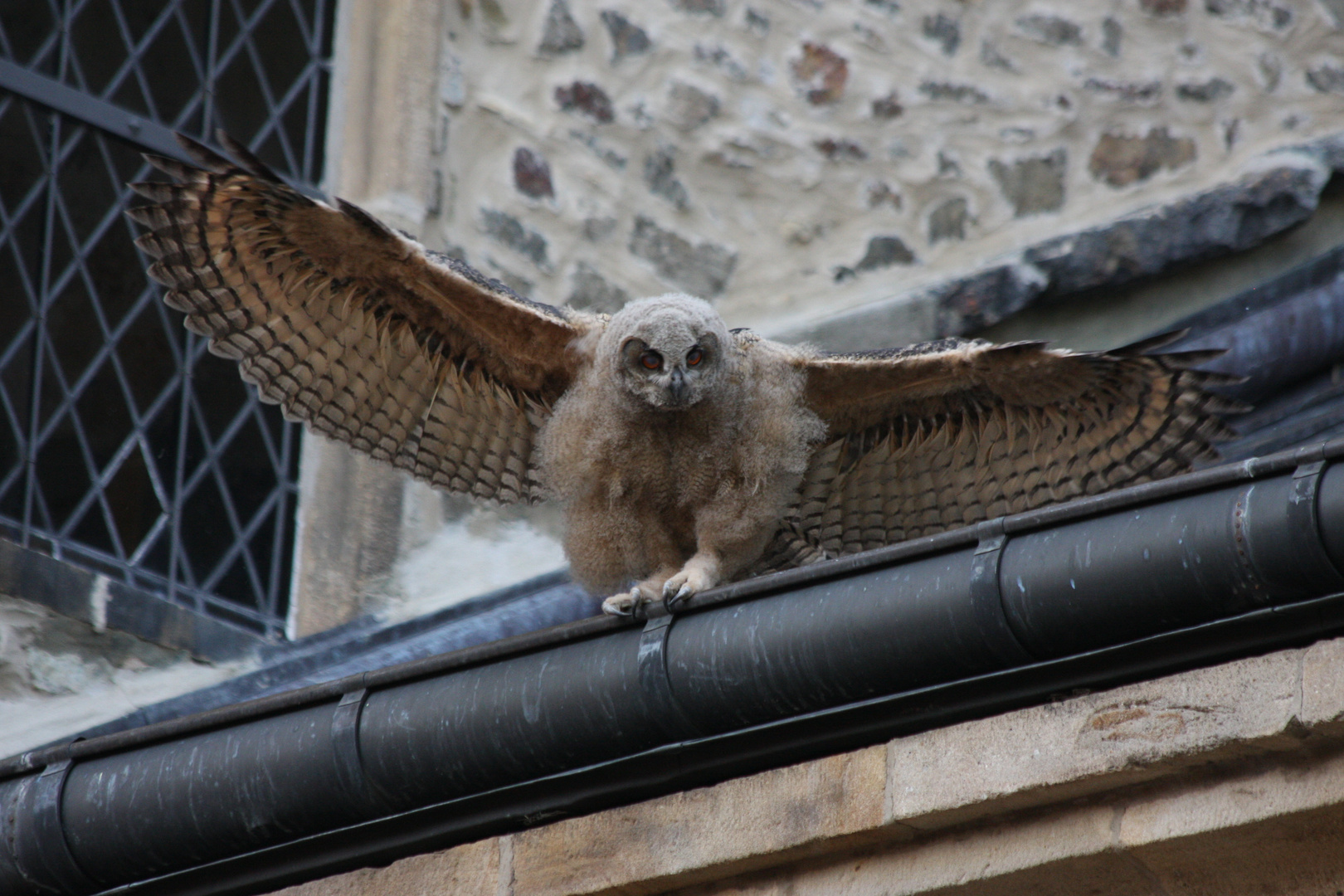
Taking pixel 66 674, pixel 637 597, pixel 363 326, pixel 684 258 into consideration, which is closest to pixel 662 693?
pixel 637 597

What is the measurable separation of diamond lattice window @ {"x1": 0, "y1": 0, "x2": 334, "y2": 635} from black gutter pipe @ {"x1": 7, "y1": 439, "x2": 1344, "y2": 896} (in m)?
2.63

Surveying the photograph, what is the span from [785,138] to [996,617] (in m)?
4.68

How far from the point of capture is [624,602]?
392cm

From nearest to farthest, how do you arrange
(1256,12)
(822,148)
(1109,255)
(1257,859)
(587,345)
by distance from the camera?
(1257,859) → (587,345) → (1109,255) → (1256,12) → (822,148)

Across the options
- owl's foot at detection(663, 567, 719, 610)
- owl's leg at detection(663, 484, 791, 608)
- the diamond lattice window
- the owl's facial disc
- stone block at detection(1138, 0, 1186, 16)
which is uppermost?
stone block at detection(1138, 0, 1186, 16)

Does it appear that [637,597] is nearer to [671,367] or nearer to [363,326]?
[671,367]

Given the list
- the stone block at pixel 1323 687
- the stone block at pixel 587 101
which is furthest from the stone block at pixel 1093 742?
the stone block at pixel 587 101

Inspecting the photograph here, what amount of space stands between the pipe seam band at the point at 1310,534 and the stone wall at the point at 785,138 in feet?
14.8

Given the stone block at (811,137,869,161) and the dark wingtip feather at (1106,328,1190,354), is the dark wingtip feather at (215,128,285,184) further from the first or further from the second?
the stone block at (811,137,869,161)

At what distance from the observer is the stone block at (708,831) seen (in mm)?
3094

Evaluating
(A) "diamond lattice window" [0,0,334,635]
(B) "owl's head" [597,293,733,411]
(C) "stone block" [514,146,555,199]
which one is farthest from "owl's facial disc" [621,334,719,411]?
(C) "stone block" [514,146,555,199]

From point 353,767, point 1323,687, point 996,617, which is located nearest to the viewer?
point 1323,687

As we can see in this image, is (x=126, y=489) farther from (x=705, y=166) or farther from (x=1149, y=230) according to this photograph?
(x=1149, y=230)

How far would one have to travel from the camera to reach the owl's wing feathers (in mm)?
4227
